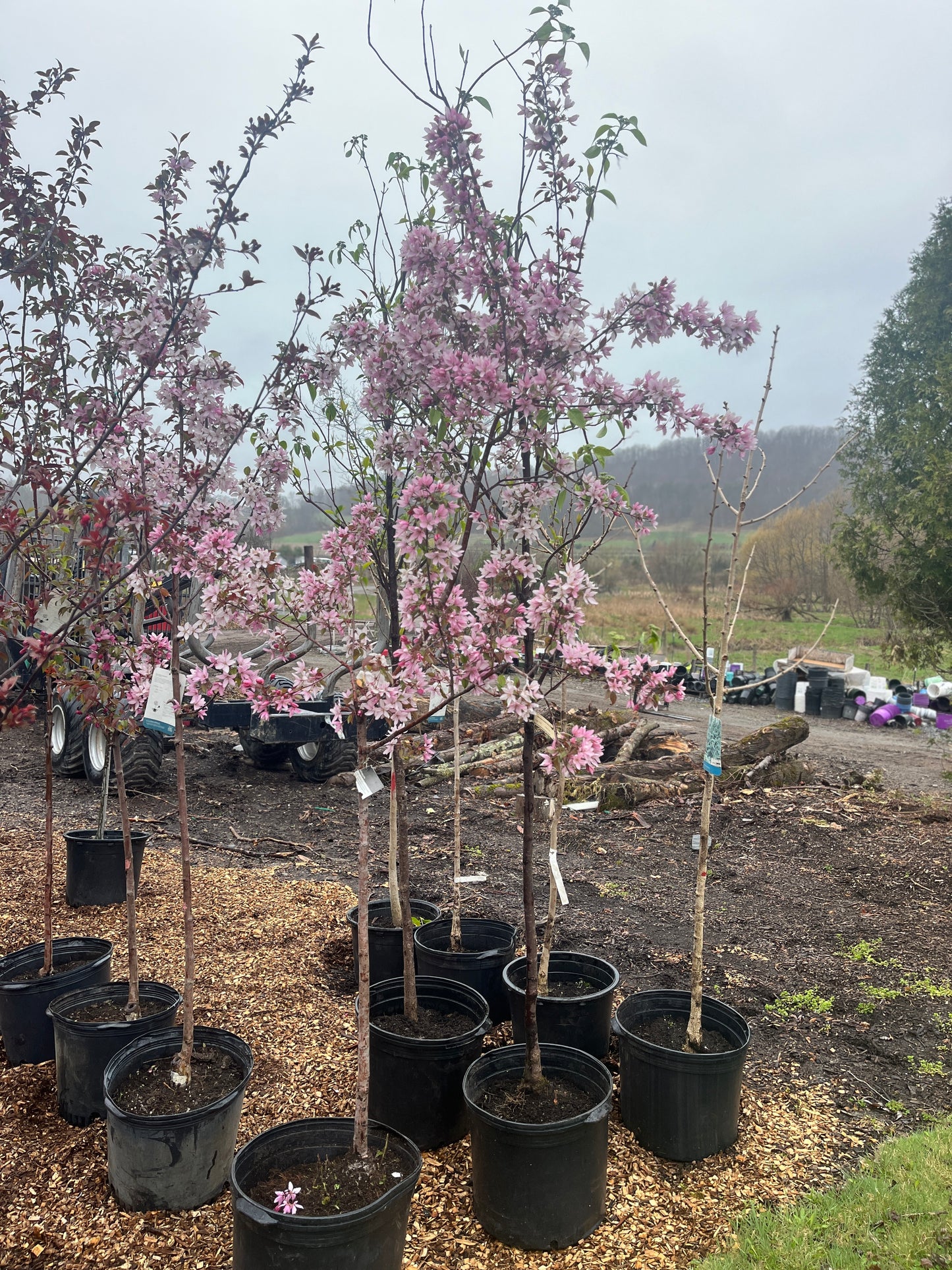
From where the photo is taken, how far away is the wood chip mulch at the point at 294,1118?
2320 millimetres

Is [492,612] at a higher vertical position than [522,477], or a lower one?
lower

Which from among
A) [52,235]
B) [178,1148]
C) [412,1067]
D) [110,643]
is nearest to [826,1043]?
[412,1067]

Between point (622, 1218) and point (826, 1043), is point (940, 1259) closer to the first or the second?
point (622, 1218)

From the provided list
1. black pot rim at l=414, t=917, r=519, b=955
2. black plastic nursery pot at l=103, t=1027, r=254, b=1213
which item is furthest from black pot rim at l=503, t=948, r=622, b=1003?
black plastic nursery pot at l=103, t=1027, r=254, b=1213

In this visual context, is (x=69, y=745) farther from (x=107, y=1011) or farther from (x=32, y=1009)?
(x=107, y=1011)

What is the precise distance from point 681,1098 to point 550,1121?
58 centimetres

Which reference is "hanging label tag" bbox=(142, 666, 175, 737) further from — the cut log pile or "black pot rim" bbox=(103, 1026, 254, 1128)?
the cut log pile

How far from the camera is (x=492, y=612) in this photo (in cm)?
225

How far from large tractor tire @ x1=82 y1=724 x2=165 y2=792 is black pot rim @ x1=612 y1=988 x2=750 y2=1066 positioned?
5707 mm

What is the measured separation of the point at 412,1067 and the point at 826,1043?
2.04m

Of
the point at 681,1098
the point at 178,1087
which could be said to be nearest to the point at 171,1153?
the point at 178,1087

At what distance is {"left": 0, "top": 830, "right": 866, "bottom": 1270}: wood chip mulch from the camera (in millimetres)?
2320

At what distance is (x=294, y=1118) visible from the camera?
288cm

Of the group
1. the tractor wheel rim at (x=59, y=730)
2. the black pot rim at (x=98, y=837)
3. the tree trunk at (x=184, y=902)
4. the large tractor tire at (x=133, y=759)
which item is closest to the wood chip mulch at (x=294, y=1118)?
the tree trunk at (x=184, y=902)
